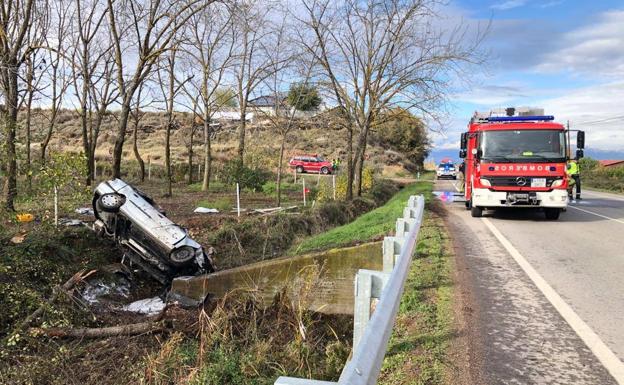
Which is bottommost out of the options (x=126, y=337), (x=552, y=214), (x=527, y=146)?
(x=126, y=337)

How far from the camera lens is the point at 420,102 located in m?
18.6

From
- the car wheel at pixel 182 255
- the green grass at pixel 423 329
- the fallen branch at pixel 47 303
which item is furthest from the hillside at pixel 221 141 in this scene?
the green grass at pixel 423 329

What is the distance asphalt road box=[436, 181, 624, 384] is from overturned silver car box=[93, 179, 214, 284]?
15.9 ft

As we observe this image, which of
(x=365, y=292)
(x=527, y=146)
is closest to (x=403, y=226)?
(x=365, y=292)

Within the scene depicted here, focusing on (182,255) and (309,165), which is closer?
(182,255)

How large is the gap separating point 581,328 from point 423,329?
1.58 m

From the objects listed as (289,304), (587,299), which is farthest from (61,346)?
(587,299)

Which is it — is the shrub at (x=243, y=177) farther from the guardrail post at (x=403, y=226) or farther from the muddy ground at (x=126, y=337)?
the guardrail post at (x=403, y=226)

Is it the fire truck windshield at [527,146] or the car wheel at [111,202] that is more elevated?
the fire truck windshield at [527,146]

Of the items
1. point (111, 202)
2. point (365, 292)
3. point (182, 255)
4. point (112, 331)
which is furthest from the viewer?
point (111, 202)

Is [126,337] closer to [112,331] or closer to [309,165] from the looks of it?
[112,331]

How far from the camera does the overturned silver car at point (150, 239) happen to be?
9.46m

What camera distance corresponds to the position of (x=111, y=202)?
9.84 metres

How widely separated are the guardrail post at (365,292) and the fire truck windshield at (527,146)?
10750 millimetres
